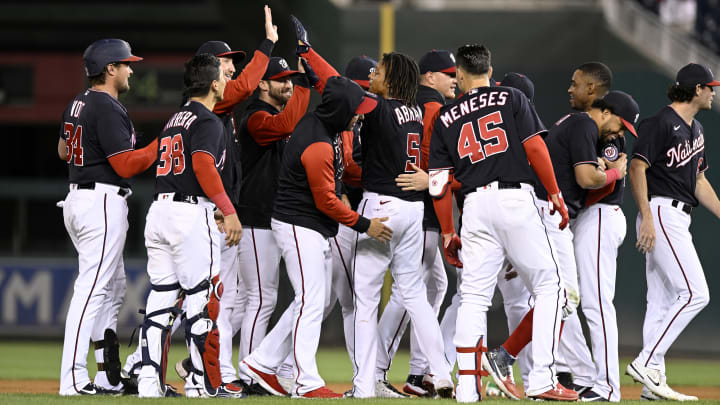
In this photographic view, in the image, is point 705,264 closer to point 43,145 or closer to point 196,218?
point 196,218

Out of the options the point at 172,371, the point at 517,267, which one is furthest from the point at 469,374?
the point at 172,371

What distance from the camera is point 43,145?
11.9 m

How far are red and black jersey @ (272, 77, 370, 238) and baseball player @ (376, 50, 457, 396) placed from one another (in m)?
0.67

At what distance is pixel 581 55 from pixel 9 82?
Result: 762 cm

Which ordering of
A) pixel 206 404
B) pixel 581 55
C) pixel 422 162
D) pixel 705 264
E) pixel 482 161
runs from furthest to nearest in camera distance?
pixel 581 55 < pixel 705 264 < pixel 422 162 < pixel 482 161 < pixel 206 404

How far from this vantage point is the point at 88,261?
16.3ft

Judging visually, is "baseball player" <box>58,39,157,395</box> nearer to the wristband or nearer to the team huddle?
the team huddle

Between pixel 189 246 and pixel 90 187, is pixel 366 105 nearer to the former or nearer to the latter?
pixel 189 246

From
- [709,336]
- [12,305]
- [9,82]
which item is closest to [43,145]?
[9,82]

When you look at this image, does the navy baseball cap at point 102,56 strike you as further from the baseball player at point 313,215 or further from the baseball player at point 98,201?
the baseball player at point 313,215

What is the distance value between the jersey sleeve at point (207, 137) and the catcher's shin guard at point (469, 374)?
5.46 feet

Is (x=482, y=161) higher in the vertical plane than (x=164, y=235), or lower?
higher

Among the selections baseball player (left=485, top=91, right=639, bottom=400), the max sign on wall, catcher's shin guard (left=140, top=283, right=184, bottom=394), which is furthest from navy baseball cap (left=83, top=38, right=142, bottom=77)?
the max sign on wall

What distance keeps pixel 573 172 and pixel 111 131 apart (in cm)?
274
